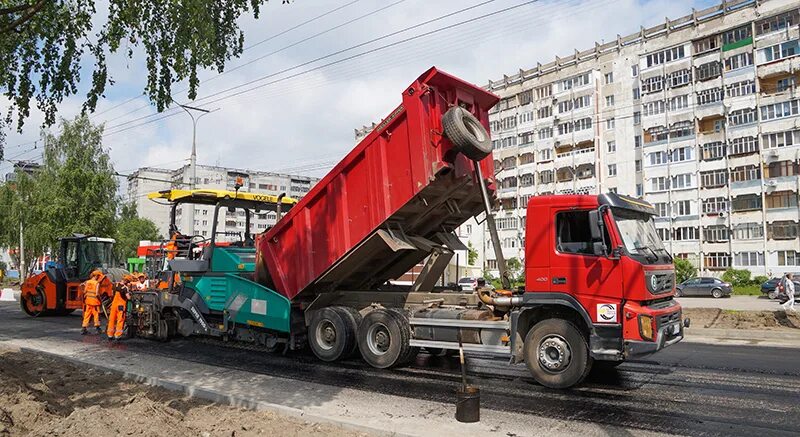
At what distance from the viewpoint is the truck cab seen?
271 inches

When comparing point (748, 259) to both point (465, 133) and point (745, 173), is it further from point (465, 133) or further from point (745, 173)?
point (465, 133)

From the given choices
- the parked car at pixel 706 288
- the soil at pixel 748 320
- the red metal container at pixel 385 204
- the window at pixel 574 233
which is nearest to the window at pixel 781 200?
the parked car at pixel 706 288

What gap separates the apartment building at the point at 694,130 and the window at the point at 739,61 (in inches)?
3.0

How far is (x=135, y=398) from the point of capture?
612cm

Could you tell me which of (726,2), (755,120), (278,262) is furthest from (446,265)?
(726,2)

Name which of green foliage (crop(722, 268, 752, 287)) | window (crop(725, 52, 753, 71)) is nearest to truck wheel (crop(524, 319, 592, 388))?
green foliage (crop(722, 268, 752, 287))

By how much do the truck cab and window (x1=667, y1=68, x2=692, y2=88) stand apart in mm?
45599

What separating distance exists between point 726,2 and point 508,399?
50.4m

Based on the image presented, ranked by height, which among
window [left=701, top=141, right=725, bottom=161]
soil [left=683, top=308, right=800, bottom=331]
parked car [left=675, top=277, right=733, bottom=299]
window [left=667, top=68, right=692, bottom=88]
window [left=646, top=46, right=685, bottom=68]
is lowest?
parked car [left=675, top=277, right=733, bottom=299]

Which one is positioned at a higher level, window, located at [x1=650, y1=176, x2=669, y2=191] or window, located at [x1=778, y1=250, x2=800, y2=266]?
window, located at [x1=650, y1=176, x2=669, y2=191]

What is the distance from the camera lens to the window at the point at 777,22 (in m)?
41.6

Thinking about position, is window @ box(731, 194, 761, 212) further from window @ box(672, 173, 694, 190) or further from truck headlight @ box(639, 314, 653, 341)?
truck headlight @ box(639, 314, 653, 341)

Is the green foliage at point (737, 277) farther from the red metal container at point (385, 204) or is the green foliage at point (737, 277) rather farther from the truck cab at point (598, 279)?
the truck cab at point (598, 279)

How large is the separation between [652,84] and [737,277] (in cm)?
1765
